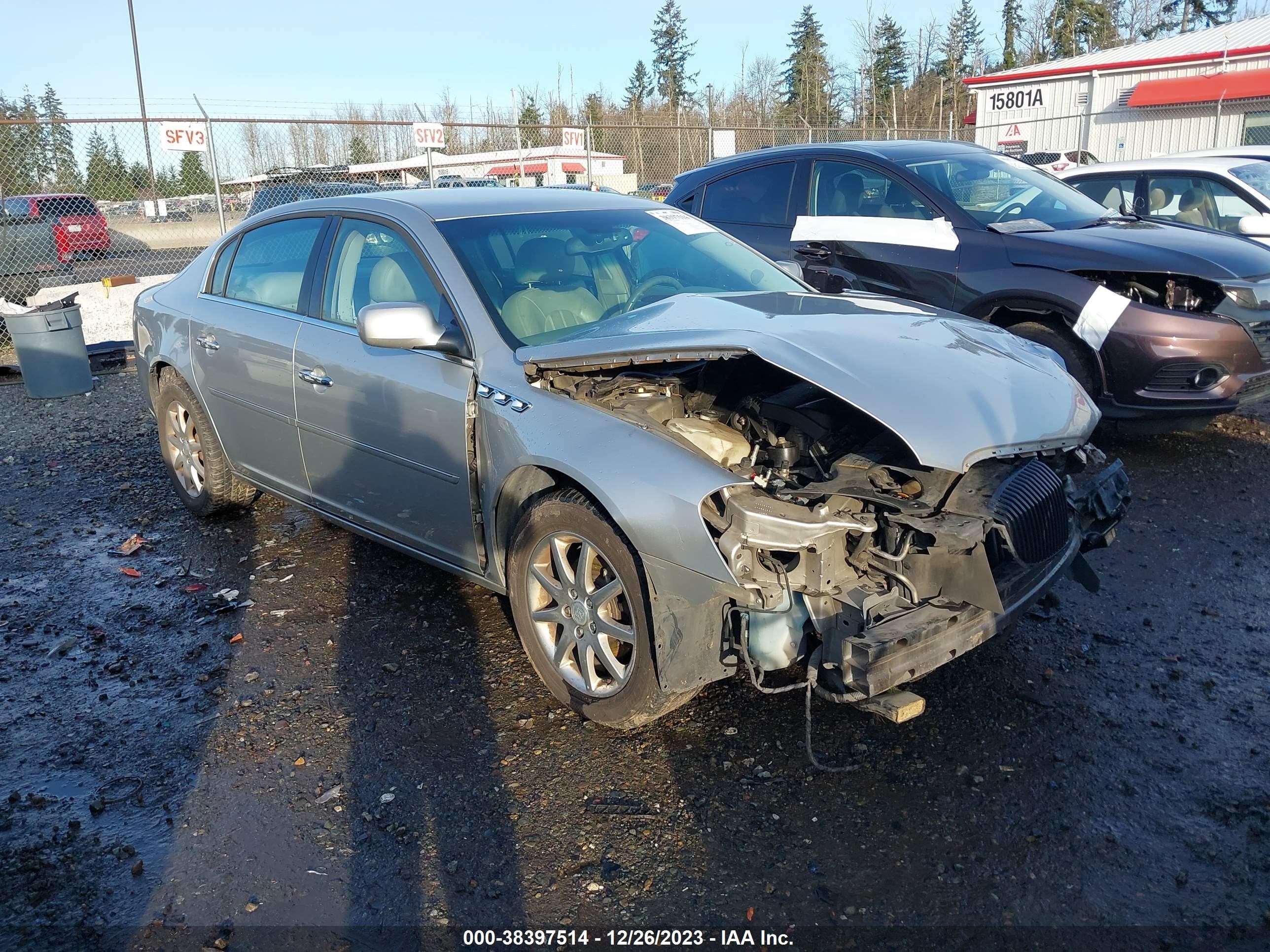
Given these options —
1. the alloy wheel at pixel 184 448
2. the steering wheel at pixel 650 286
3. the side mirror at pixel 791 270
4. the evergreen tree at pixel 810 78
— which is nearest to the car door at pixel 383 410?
the steering wheel at pixel 650 286

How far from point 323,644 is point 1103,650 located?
313cm

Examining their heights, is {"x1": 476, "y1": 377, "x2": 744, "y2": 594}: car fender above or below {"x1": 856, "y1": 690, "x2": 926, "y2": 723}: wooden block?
above

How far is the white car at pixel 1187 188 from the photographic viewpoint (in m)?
8.45

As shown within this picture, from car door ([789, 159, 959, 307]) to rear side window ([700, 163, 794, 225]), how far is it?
6.8 inches

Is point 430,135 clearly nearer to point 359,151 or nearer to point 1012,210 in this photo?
point 359,151

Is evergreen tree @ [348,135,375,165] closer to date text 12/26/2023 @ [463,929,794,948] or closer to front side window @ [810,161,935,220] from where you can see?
front side window @ [810,161,935,220]

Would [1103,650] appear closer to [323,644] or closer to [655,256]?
[655,256]

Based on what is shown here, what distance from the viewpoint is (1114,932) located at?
95.2 inches

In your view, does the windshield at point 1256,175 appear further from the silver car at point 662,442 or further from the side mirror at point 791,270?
the silver car at point 662,442

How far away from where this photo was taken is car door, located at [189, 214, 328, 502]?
454cm

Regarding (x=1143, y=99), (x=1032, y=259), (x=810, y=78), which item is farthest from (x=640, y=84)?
(x=1032, y=259)

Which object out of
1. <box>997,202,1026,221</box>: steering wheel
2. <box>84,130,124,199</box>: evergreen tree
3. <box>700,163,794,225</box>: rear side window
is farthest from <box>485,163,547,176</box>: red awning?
<box>997,202,1026,221</box>: steering wheel

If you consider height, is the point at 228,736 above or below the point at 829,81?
below

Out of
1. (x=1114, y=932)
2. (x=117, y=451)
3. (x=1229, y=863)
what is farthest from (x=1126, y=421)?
(x=117, y=451)
